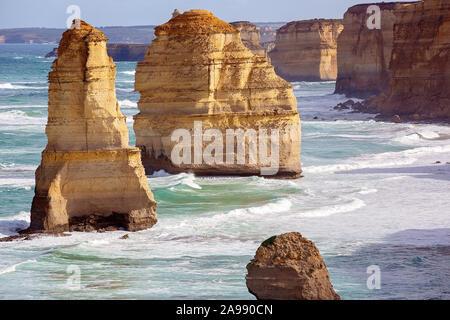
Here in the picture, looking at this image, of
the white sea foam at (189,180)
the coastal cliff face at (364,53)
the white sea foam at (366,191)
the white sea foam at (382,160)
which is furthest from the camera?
the coastal cliff face at (364,53)

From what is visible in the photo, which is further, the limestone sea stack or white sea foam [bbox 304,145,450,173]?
white sea foam [bbox 304,145,450,173]

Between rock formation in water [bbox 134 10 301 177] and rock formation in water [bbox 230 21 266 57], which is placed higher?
rock formation in water [bbox 230 21 266 57]

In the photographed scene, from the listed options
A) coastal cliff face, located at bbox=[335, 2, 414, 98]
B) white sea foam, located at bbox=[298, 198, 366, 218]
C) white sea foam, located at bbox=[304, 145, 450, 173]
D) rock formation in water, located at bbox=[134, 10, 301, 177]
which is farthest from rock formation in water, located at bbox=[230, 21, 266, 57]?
white sea foam, located at bbox=[298, 198, 366, 218]

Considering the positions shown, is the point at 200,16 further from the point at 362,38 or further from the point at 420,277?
the point at 362,38

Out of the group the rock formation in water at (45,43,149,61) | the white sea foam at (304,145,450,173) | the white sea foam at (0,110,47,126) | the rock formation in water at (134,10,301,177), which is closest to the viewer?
the rock formation in water at (134,10,301,177)

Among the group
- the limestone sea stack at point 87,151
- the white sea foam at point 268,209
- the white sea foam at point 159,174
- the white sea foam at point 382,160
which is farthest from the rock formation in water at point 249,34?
the limestone sea stack at point 87,151

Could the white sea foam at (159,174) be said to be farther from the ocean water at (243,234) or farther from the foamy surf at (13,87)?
the foamy surf at (13,87)

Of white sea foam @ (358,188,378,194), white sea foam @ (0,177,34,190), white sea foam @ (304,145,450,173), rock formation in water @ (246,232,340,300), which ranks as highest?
rock formation in water @ (246,232,340,300)

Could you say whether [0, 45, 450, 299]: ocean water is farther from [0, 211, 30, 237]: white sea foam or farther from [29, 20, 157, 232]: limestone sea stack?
[29, 20, 157, 232]: limestone sea stack
